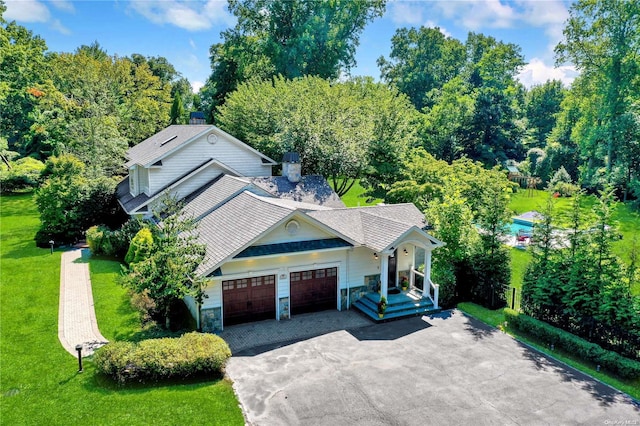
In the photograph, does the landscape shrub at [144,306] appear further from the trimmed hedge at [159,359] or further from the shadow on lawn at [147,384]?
the shadow on lawn at [147,384]

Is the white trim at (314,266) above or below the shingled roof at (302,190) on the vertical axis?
below

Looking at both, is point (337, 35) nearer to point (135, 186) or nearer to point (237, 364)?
point (135, 186)

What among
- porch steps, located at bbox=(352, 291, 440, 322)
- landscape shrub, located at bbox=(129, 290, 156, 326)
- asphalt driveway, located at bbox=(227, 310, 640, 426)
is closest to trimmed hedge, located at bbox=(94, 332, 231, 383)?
asphalt driveway, located at bbox=(227, 310, 640, 426)

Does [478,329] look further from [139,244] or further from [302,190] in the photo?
[139,244]

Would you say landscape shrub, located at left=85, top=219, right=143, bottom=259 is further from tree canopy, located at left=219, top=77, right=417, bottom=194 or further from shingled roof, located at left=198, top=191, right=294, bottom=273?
tree canopy, located at left=219, top=77, right=417, bottom=194

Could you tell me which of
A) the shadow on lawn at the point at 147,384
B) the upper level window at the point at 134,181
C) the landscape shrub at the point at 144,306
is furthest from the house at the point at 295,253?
the shadow on lawn at the point at 147,384

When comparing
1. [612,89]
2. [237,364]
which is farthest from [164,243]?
[612,89]
